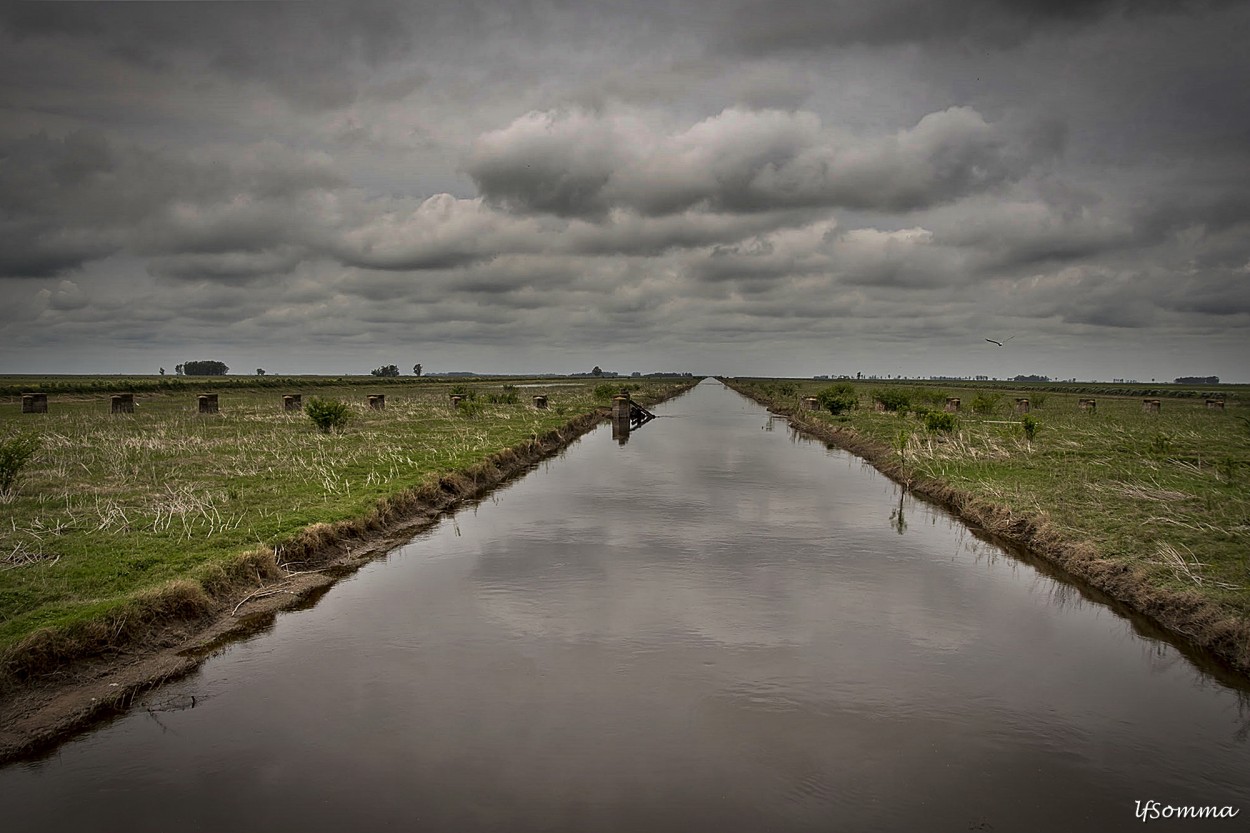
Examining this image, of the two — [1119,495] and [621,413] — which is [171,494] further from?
[621,413]

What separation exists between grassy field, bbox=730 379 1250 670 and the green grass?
33 millimetres

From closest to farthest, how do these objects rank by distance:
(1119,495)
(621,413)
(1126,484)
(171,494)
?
(171,494) < (1119,495) < (1126,484) < (621,413)

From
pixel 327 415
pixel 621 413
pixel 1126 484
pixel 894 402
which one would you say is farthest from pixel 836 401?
pixel 327 415

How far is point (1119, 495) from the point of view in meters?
16.8

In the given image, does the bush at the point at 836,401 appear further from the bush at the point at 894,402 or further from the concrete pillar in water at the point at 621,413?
the concrete pillar in water at the point at 621,413

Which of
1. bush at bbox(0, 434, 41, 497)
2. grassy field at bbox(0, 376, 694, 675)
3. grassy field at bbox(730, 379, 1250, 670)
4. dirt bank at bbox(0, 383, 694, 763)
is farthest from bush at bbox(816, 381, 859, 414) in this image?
bush at bbox(0, 434, 41, 497)

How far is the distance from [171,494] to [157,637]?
7.66 meters

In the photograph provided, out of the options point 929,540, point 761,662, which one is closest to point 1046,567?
point 929,540

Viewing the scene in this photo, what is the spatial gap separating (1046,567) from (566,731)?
36.2 feet

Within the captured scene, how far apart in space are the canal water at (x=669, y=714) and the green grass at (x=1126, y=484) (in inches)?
58.5

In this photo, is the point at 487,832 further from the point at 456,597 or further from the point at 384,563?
the point at 384,563

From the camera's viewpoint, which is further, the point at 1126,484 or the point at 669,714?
the point at 1126,484

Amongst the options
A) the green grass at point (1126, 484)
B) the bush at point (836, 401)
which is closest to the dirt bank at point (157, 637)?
the green grass at point (1126, 484)

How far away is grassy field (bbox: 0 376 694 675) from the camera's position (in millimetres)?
9422
